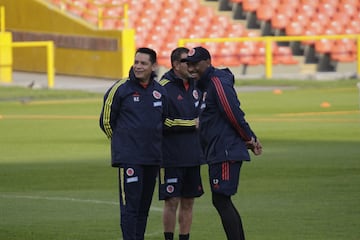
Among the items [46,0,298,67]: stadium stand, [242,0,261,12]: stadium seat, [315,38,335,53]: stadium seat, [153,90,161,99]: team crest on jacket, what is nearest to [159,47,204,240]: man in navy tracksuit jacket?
[153,90,161,99]: team crest on jacket

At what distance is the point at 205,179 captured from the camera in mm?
17281

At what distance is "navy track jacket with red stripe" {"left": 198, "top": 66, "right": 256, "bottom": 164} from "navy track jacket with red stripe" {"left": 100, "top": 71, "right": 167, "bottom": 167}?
1.53 ft

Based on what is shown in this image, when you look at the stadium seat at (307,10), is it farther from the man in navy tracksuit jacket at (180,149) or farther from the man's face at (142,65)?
the man's face at (142,65)

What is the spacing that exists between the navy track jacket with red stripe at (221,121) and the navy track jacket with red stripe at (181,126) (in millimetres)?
774

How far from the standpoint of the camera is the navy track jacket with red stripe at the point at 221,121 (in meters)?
10.5

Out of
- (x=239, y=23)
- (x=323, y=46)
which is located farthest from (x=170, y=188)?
(x=239, y=23)

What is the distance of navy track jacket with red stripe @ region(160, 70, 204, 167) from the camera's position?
11.5 metres

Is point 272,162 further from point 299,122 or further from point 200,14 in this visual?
point 200,14

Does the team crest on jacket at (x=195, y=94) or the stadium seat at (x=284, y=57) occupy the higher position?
the team crest on jacket at (x=195, y=94)

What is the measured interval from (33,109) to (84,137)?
716cm

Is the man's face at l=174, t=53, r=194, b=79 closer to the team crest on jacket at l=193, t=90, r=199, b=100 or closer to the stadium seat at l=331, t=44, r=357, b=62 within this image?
the team crest on jacket at l=193, t=90, r=199, b=100

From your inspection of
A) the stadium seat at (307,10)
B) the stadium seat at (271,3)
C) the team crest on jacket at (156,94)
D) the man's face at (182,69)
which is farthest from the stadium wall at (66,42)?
the team crest on jacket at (156,94)

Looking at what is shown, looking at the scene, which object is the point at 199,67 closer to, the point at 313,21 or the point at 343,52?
the point at 343,52

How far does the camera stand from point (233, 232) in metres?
10.5
